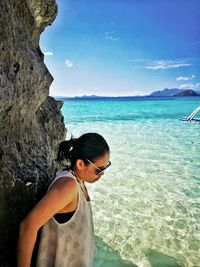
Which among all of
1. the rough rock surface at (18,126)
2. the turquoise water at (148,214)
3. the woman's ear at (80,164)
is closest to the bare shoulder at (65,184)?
the woman's ear at (80,164)

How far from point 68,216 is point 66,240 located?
189 millimetres

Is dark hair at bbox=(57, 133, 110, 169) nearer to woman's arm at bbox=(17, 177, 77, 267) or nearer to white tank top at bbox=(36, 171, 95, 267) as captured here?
white tank top at bbox=(36, 171, 95, 267)

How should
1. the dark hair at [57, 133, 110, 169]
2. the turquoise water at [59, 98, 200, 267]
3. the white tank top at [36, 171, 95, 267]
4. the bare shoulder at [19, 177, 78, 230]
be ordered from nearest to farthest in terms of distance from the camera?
1. the bare shoulder at [19, 177, 78, 230]
2. the white tank top at [36, 171, 95, 267]
3. the dark hair at [57, 133, 110, 169]
4. the turquoise water at [59, 98, 200, 267]

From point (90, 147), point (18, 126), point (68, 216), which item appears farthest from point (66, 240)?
point (18, 126)

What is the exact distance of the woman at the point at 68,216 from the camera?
221 centimetres

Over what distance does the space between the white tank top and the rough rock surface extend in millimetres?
282

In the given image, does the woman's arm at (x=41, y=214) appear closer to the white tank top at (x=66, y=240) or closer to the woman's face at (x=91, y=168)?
the white tank top at (x=66, y=240)

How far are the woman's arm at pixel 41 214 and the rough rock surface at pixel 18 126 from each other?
26 cm

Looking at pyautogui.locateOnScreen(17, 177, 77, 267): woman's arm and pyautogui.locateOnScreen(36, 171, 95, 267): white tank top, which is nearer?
pyautogui.locateOnScreen(17, 177, 77, 267): woman's arm

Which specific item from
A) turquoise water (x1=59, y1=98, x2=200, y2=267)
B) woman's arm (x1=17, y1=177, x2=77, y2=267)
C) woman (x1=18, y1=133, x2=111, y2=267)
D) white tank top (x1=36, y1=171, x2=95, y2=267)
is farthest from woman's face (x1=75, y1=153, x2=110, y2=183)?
turquoise water (x1=59, y1=98, x2=200, y2=267)

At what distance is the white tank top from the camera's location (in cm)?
238

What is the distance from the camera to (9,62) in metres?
2.62

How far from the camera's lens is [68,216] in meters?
2.38

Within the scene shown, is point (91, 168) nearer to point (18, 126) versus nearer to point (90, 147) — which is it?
point (90, 147)
